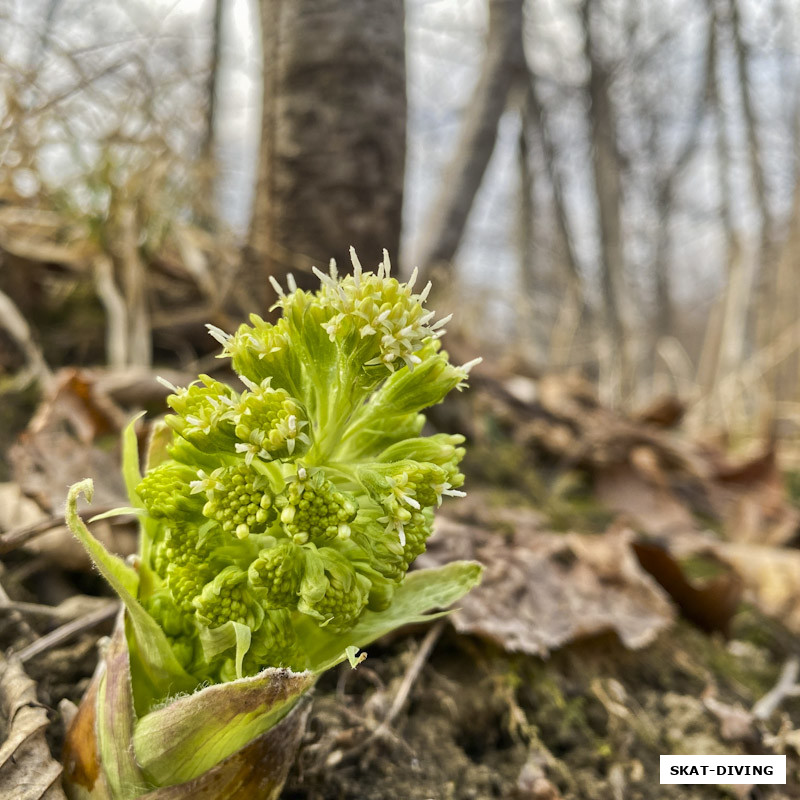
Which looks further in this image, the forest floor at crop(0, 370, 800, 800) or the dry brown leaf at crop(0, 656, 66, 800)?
the forest floor at crop(0, 370, 800, 800)

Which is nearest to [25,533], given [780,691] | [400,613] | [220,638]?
[220,638]

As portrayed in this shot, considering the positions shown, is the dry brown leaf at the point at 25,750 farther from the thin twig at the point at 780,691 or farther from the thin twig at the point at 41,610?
the thin twig at the point at 780,691

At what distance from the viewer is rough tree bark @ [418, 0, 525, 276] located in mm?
4391

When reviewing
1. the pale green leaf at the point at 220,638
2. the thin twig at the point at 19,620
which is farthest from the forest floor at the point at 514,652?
the pale green leaf at the point at 220,638

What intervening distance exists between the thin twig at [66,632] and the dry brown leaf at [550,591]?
86cm

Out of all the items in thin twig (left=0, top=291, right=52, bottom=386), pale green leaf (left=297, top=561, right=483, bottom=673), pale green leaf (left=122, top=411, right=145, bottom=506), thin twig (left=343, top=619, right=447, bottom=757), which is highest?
thin twig (left=0, top=291, right=52, bottom=386)

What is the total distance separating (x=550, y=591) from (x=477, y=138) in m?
3.25

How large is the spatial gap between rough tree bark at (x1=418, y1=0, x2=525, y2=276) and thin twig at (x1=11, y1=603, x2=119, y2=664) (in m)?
3.13

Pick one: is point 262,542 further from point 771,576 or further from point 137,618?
point 771,576

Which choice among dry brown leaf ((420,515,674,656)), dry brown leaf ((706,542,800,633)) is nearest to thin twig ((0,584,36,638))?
dry brown leaf ((420,515,674,656))

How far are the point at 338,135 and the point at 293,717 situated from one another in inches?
85.7

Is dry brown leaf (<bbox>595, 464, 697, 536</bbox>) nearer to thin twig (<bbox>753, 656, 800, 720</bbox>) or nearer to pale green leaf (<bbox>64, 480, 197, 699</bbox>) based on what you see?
thin twig (<bbox>753, 656, 800, 720</bbox>)

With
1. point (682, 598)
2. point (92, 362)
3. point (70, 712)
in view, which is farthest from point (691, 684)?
point (92, 362)

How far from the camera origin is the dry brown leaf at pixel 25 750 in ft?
3.84
